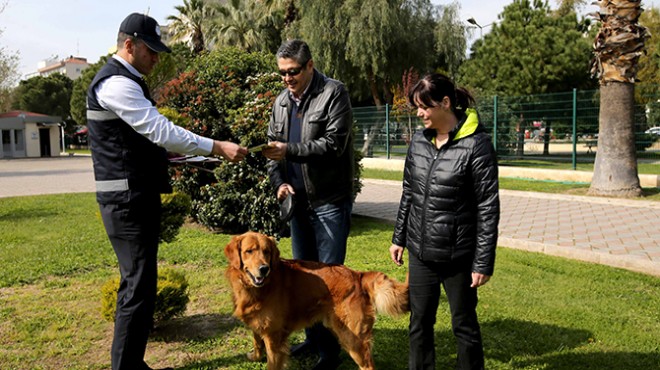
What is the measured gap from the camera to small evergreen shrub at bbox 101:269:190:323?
14.5 feet

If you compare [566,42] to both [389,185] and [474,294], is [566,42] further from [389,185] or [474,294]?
[474,294]

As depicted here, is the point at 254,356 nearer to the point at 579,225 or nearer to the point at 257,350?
the point at 257,350

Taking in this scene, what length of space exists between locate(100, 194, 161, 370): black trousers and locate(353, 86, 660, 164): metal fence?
1244 centimetres

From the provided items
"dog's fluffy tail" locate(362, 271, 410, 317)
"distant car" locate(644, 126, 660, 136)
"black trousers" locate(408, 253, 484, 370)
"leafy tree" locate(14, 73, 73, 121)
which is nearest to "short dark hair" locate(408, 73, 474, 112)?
"black trousers" locate(408, 253, 484, 370)

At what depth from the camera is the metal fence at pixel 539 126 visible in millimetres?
15789

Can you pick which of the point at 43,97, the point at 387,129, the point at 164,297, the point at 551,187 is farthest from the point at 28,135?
the point at 164,297

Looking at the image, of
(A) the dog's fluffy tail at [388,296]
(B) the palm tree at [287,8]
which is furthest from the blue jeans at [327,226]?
(B) the palm tree at [287,8]

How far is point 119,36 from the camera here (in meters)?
3.36

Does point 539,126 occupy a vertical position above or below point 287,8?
below

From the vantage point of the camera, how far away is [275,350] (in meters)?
3.69

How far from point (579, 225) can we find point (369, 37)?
68.0ft

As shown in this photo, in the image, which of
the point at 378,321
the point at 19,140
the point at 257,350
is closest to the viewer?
the point at 257,350

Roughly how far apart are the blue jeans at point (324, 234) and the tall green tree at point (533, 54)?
22984 millimetres

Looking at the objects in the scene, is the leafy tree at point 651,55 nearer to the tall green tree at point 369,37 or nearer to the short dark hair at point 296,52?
the tall green tree at point 369,37
